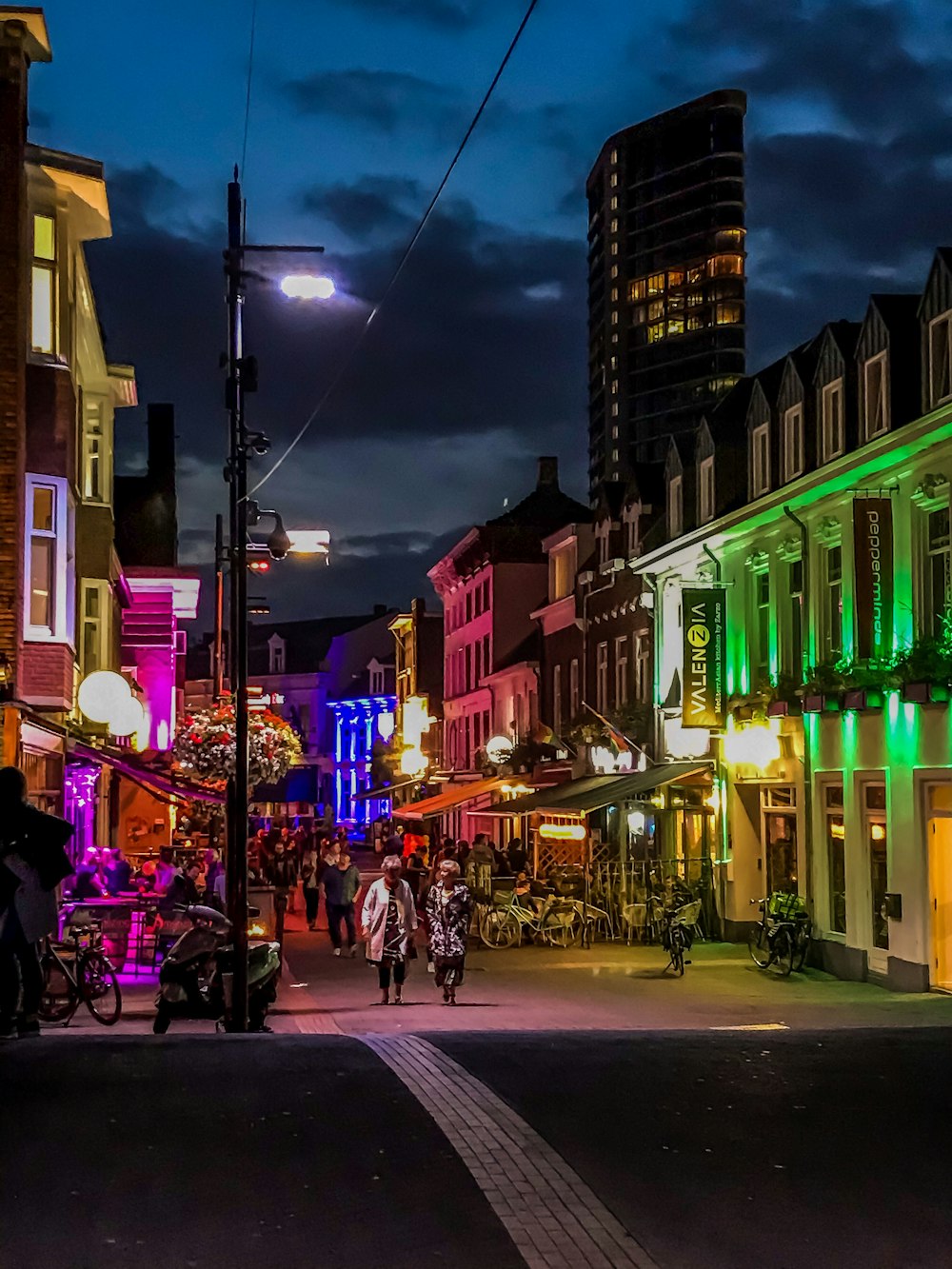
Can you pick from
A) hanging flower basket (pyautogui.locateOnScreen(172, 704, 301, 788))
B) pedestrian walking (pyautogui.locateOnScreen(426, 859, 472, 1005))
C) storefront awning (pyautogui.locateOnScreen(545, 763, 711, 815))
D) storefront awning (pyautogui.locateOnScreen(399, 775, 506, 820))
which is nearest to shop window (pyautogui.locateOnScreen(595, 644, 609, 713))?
storefront awning (pyautogui.locateOnScreen(399, 775, 506, 820))

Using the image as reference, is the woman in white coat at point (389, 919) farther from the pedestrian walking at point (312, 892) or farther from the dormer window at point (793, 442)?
the pedestrian walking at point (312, 892)

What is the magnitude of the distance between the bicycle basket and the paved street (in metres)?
→ 11.2

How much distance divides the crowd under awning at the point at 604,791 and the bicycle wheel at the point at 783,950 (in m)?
5.40

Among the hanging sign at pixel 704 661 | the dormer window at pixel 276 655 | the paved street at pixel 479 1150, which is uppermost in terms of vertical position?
the dormer window at pixel 276 655

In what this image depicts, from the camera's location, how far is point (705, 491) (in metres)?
31.7

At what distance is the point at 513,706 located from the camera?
5388 cm

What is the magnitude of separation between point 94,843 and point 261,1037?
75.0ft

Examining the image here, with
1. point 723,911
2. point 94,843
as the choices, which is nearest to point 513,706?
point 94,843

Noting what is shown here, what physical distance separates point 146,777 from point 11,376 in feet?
23.9

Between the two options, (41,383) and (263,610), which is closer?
(41,383)

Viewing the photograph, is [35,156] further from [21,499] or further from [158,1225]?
[158,1225]

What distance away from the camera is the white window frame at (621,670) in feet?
124

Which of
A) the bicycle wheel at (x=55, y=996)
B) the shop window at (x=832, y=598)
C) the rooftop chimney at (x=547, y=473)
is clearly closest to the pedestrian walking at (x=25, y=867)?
the bicycle wheel at (x=55, y=996)

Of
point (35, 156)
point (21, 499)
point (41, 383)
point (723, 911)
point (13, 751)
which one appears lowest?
point (723, 911)
